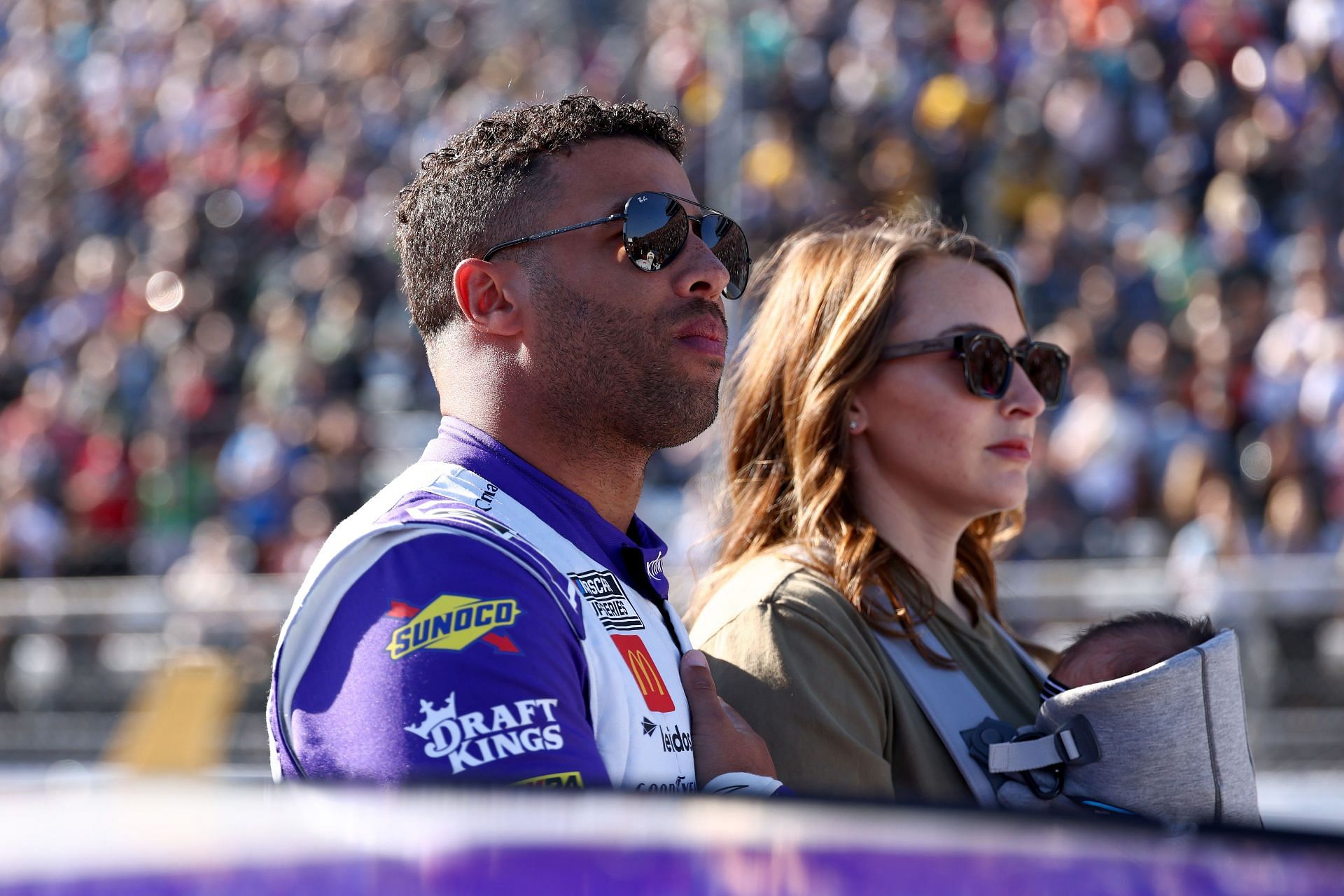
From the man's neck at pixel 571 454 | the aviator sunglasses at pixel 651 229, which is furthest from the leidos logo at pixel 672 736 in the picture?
the aviator sunglasses at pixel 651 229

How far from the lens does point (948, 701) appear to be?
A: 2264mm

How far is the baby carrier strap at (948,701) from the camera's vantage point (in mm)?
2156

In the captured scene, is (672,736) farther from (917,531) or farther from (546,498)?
(917,531)

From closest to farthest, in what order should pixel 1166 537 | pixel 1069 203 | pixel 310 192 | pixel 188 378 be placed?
pixel 1166 537, pixel 1069 203, pixel 188 378, pixel 310 192

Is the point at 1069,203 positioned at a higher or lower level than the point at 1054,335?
higher

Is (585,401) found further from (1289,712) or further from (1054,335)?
(1054,335)

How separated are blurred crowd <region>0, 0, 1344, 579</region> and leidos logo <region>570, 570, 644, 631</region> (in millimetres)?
5701

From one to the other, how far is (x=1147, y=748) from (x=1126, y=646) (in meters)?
0.25

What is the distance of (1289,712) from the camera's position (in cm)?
609

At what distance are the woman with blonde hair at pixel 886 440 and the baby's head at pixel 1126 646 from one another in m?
0.13

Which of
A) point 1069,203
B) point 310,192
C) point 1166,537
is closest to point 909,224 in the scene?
point 1166,537

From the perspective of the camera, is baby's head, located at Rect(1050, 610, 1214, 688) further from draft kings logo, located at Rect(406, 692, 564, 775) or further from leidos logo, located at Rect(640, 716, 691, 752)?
draft kings logo, located at Rect(406, 692, 564, 775)

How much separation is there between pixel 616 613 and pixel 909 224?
1.30 metres

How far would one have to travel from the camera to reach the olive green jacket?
6.68 ft
